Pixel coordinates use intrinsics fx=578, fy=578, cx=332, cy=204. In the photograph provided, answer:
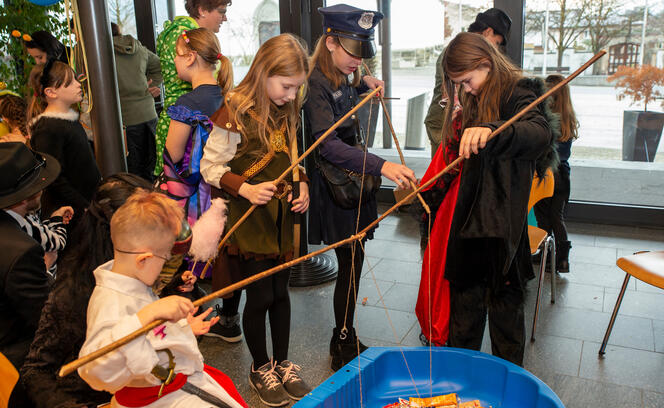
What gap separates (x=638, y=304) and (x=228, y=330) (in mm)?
2071

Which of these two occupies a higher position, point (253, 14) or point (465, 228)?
point (253, 14)

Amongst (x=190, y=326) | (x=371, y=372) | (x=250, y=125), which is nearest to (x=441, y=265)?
(x=371, y=372)

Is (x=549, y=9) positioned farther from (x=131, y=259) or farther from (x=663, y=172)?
(x=131, y=259)

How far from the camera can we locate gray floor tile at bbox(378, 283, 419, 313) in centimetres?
299

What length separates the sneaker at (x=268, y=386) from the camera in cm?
219

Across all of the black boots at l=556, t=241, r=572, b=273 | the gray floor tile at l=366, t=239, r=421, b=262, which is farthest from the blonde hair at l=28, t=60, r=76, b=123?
the black boots at l=556, t=241, r=572, b=273

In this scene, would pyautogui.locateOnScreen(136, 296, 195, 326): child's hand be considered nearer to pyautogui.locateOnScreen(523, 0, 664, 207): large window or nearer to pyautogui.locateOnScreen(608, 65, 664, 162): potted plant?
pyautogui.locateOnScreen(523, 0, 664, 207): large window

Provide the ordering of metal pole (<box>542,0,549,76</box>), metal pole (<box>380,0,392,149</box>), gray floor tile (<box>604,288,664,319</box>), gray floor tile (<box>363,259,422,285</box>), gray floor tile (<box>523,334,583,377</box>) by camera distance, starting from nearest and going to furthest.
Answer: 1. gray floor tile (<box>523,334,583,377</box>)
2. gray floor tile (<box>604,288,664,319</box>)
3. gray floor tile (<box>363,259,422,285</box>)
4. metal pole (<box>542,0,549,76</box>)
5. metal pole (<box>380,0,392,149</box>)

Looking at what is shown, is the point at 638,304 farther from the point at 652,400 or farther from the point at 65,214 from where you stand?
the point at 65,214

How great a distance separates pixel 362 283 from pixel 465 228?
4.66 feet

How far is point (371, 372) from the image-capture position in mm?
1968

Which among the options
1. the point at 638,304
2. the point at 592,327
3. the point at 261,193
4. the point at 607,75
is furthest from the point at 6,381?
the point at 607,75

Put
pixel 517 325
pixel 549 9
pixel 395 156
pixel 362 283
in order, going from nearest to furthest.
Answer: pixel 517 325 → pixel 362 283 → pixel 549 9 → pixel 395 156

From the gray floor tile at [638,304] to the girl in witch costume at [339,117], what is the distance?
1467mm
